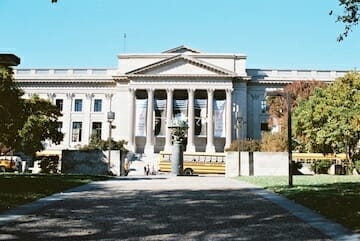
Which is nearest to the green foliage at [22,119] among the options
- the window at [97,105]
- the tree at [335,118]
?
the tree at [335,118]

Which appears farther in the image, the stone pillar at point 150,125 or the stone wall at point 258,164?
the stone pillar at point 150,125

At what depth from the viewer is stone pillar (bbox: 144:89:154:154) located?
80312mm

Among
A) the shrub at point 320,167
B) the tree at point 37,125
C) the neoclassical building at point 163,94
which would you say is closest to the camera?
the tree at point 37,125

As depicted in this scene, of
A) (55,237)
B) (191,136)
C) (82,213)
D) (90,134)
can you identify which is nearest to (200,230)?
(55,237)

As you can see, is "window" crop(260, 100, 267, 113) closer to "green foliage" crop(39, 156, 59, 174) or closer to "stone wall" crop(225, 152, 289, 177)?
"stone wall" crop(225, 152, 289, 177)

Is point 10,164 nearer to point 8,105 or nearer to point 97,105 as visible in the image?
point 8,105

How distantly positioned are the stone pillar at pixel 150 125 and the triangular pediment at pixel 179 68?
3.84 m

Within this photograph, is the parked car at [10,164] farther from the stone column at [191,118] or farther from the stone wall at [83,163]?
the stone column at [191,118]

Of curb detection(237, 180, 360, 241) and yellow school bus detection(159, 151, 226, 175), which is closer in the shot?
curb detection(237, 180, 360, 241)

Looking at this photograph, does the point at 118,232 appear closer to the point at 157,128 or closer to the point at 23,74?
the point at 157,128

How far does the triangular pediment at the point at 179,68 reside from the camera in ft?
268

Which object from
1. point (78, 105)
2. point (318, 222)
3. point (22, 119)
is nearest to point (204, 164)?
point (22, 119)

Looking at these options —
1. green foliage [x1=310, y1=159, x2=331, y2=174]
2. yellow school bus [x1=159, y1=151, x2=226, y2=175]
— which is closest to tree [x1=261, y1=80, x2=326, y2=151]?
green foliage [x1=310, y1=159, x2=331, y2=174]

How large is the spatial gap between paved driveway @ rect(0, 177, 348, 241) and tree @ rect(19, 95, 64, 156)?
1024 inches
